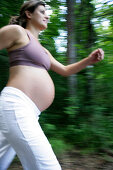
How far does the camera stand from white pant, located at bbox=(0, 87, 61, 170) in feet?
4.86

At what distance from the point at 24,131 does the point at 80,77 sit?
2504 mm

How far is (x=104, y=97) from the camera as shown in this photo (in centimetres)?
374

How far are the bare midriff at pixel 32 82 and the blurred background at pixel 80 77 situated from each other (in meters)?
1.69

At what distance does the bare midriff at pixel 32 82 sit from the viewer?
1.59 metres

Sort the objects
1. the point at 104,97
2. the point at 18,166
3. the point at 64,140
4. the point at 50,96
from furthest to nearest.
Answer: the point at 104,97 → the point at 64,140 → the point at 18,166 → the point at 50,96

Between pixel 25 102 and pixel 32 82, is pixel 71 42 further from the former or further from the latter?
pixel 25 102

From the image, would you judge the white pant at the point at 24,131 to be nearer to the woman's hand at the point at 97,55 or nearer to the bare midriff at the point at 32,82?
the bare midriff at the point at 32,82

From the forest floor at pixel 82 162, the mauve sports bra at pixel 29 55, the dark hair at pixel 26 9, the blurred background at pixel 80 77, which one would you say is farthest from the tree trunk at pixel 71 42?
the mauve sports bra at pixel 29 55

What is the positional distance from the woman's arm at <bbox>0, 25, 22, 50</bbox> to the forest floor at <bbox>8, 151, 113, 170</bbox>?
1.93 metres

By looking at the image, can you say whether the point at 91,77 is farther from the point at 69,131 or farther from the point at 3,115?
the point at 3,115

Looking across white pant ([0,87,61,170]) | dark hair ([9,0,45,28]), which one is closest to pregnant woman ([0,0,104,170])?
white pant ([0,87,61,170])

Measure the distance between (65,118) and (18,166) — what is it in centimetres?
116

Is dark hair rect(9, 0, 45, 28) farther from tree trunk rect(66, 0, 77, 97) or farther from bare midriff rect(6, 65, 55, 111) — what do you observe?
tree trunk rect(66, 0, 77, 97)

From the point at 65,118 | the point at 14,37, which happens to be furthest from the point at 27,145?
the point at 65,118
